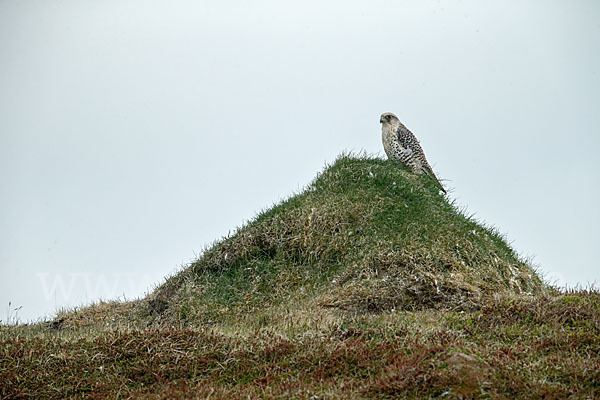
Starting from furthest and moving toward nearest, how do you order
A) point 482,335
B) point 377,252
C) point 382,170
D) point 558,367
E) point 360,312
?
point 382,170 → point 377,252 → point 360,312 → point 482,335 → point 558,367

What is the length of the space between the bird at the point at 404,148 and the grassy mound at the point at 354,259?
0.81 meters

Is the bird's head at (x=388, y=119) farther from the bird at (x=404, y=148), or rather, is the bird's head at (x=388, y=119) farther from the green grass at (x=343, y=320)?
the green grass at (x=343, y=320)

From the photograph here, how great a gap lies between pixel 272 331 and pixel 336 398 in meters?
2.93

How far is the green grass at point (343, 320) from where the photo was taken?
7.70 m

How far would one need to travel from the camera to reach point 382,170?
52.4 feet

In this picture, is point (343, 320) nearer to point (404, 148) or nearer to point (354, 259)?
point (354, 259)

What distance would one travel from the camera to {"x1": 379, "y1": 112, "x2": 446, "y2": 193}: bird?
17.0 metres

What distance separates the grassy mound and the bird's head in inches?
76.3

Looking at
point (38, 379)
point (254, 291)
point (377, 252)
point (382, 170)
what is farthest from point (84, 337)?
point (382, 170)

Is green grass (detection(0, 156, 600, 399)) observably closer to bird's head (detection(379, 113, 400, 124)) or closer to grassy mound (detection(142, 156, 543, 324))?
grassy mound (detection(142, 156, 543, 324))

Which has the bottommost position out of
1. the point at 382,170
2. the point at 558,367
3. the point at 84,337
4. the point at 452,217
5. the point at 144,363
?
the point at 558,367

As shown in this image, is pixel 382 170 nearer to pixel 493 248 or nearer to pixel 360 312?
pixel 493 248

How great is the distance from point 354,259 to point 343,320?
3441 mm

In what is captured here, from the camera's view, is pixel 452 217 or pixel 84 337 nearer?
pixel 84 337
